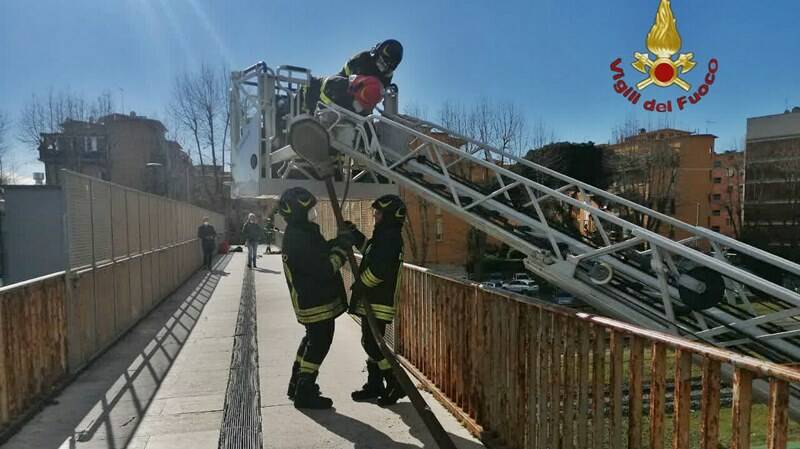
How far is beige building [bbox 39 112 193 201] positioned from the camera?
34062 millimetres

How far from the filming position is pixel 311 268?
Result: 13.9ft

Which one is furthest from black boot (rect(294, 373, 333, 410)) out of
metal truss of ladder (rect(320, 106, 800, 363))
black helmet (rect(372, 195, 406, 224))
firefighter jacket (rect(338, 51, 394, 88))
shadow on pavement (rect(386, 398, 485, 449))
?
firefighter jacket (rect(338, 51, 394, 88))

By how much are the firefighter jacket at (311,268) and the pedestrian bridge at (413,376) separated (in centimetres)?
89

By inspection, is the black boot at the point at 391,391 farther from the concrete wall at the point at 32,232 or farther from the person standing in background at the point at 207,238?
the person standing in background at the point at 207,238

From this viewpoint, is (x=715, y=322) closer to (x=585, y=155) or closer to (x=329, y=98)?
(x=329, y=98)

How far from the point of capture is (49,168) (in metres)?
36.6

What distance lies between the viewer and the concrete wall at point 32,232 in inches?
404

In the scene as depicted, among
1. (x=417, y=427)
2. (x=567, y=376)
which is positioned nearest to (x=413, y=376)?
(x=417, y=427)

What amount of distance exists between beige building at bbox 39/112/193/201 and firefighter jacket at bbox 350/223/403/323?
28725 mm

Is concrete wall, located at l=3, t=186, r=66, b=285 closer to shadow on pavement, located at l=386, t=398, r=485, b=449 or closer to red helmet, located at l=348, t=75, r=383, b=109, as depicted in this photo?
red helmet, located at l=348, t=75, r=383, b=109

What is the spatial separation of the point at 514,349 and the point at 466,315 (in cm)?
75

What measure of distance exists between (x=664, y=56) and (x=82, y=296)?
12.0m

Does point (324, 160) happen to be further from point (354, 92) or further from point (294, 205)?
point (354, 92)

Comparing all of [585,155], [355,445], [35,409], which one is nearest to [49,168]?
[585,155]
